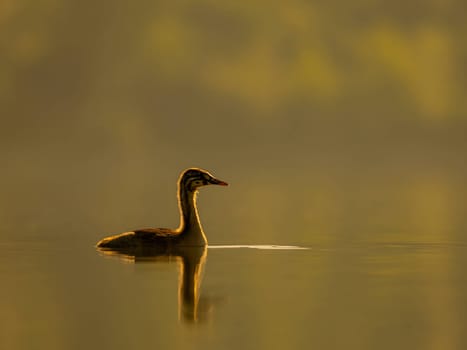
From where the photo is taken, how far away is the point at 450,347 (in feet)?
60.3

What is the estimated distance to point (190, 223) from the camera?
3033 cm

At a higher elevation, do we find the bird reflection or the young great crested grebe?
the young great crested grebe

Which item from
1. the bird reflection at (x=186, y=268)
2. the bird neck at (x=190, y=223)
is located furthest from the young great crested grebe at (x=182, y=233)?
the bird reflection at (x=186, y=268)

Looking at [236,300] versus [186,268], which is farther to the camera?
[186,268]

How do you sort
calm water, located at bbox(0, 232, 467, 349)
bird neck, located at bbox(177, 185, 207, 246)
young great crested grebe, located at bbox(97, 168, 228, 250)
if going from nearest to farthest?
calm water, located at bbox(0, 232, 467, 349)
young great crested grebe, located at bbox(97, 168, 228, 250)
bird neck, located at bbox(177, 185, 207, 246)

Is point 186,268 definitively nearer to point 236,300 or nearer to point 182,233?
point 182,233

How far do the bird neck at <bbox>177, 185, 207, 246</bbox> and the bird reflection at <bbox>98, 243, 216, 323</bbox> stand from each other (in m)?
0.23

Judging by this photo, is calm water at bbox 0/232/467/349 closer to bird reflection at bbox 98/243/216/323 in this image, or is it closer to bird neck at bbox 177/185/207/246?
bird reflection at bbox 98/243/216/323

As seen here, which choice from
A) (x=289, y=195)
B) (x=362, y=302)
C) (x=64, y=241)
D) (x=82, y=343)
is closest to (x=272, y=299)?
(x=362, y=302)

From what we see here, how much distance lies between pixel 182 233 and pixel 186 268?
136 inches

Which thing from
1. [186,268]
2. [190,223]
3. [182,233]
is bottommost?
[186,268]

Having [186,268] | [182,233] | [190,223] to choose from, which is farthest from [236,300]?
[190,223]

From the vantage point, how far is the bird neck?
3014 cm

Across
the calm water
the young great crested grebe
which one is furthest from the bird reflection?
the young great crested grebe
